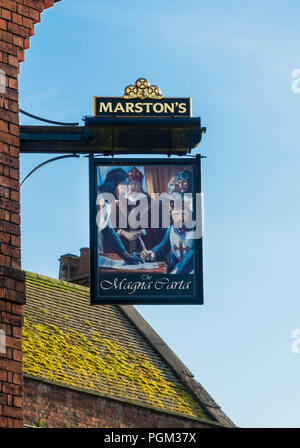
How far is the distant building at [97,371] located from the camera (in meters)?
28.1

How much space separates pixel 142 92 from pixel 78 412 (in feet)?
47.1

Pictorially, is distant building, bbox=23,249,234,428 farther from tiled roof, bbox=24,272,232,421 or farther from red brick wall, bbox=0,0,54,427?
red brick wall, bbox=0,0,54,427

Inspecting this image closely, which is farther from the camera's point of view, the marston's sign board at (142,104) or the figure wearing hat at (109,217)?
the marston's sign board at (142,104)

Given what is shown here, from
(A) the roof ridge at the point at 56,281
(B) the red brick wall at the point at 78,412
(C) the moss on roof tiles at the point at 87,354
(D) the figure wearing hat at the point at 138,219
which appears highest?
(A) the roof ridge at the point at 56,281

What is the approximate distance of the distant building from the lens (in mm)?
28141

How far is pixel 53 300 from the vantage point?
1296 inches

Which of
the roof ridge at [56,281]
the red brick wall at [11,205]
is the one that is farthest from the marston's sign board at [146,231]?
the roof ridge at [56,281]

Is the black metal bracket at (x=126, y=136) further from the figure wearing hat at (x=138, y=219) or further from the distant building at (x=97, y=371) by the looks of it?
the distant building at (x=97, y=371)

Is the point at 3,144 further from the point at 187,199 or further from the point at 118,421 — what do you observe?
the point at 118,421

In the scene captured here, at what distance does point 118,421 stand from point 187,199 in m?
15.4

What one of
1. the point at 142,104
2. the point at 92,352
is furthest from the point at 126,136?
the point at 92,352

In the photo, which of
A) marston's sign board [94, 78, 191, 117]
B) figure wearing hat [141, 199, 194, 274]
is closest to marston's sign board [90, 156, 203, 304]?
figure wearing hat [141, 199, 194, 274]

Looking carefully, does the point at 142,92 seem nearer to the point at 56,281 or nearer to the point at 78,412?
the point at 78,412

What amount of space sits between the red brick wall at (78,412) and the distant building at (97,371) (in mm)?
22
